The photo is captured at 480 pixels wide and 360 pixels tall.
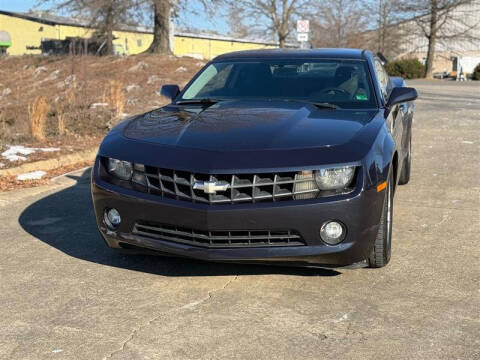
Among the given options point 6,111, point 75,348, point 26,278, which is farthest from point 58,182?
point 6,111

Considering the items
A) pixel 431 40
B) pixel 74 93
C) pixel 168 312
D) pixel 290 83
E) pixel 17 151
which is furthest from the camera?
pixel 431 40

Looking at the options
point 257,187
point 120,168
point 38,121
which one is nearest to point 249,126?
point 257,187

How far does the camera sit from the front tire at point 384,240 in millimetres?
4086

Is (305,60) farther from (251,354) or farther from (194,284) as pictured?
(251,354)

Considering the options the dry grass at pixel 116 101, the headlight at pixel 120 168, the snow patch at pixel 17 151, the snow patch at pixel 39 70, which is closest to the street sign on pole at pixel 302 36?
the dry grass at pixel 116 101

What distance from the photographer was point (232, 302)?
377 centimetres

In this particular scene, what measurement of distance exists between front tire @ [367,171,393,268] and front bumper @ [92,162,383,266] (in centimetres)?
24

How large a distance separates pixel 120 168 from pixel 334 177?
1.40m

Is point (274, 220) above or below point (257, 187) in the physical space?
below

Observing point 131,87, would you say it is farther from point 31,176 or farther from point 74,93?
point 31,176

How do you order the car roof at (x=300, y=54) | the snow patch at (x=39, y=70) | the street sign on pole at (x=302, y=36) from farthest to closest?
1. the snow patch at (x=39, y=70)
2. the street sign on pole at (x=302, y=36)
3. the car roof at (x=300, y=54)

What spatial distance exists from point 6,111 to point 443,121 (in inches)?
384

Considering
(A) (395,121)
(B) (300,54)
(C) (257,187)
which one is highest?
(B) (300,54)

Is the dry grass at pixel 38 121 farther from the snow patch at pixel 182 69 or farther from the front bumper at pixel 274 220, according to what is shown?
the snow patch at pixel 182 69
